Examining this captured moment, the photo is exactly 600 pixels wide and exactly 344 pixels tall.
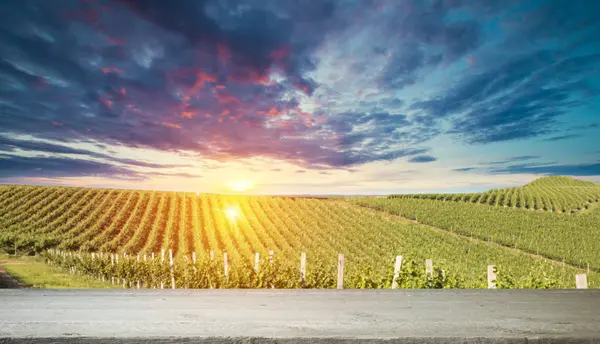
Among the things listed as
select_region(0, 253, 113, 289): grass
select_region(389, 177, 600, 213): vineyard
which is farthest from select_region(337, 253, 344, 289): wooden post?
select_region(389, 177, 600, 213): vineyard

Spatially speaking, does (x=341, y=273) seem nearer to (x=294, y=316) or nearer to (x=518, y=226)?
(x=294, y=316)

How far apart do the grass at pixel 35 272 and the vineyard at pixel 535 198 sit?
121 feet

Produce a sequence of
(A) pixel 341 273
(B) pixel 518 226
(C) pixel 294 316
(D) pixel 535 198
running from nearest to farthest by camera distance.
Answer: (C) pixel 294 316 < (A) pixel 341 273 < (B) pixel 518 226 < (D) pixel 535 198

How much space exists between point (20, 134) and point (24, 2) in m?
3.32

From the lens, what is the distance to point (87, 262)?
20.4 metres

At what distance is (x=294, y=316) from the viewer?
5.48 ft

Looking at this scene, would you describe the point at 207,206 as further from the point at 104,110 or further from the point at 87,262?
the point at 104,110

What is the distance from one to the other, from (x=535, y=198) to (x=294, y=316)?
2211 inches

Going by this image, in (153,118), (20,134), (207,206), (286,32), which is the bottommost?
(207,206)

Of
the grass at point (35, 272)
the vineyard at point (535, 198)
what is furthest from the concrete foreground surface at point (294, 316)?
the vineyard at point (535, 198)

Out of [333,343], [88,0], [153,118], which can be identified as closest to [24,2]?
[88,0]

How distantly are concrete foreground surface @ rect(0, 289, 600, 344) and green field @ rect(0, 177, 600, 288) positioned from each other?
14077mm

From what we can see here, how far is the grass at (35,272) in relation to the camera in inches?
613

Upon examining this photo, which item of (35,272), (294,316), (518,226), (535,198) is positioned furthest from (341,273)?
(535,198)
